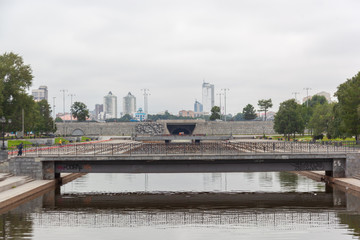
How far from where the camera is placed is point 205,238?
2091 cm

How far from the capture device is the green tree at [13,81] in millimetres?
68562

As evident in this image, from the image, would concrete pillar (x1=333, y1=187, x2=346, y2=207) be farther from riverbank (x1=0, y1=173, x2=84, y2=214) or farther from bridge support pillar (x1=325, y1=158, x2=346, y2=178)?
riverbank (x1=0, y1=173, x2=84, y2=214)

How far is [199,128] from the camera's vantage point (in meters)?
149

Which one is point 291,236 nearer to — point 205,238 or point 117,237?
point 205,238

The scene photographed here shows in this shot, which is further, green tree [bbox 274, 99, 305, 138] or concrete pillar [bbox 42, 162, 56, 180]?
green tree [bbox 274, 99, 305, 138]

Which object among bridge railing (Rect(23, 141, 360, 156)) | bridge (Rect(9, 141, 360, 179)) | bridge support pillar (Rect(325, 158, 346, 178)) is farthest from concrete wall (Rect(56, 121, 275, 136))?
bridge (Rect(9, 141, 360, 179))

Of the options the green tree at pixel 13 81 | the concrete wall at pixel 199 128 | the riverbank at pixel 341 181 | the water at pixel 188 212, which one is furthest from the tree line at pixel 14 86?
the concrete wall at pixel 199 128

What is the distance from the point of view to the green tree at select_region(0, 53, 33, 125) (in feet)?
225

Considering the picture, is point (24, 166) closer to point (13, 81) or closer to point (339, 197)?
point (339, 197)

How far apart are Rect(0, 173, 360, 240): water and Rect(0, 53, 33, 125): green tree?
116 ft

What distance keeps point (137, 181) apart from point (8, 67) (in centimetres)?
3903

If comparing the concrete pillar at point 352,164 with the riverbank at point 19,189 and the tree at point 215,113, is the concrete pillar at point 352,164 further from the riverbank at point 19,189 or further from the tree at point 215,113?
the tree at point 215,113

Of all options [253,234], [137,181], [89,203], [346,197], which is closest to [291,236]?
[253,234]

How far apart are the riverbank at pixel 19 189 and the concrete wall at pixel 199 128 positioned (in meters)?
113
